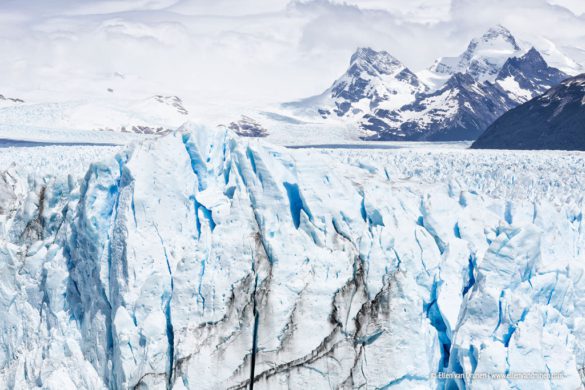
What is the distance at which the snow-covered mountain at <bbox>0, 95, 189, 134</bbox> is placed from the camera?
82.2m

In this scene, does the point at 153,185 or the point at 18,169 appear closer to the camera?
the point at 153,185

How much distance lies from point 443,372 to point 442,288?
180cm

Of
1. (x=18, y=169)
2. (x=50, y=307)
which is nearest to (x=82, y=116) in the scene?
(x=18, y=169)

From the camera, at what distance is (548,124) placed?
233 ft

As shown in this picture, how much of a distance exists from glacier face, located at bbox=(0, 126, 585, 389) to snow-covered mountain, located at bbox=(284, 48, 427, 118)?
141463 mm

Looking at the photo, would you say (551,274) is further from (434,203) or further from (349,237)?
(349,237)

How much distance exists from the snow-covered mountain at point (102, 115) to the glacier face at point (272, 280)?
5993 centimetres

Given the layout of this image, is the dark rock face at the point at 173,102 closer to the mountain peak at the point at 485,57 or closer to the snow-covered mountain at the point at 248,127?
the snow-covered mountain at the point at 248,127

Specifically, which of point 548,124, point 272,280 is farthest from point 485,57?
→ point 272,280

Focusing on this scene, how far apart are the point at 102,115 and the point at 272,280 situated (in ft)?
327

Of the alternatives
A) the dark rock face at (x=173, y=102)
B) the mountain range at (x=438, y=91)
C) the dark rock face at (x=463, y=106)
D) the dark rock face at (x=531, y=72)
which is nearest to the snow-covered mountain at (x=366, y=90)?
the mountain range at (x=438, y=91)

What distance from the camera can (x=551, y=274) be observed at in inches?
650

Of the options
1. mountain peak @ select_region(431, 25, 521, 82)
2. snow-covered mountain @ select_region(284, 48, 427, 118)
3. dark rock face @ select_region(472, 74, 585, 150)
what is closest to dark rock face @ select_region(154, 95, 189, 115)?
snow-covered mountain @ select_region(284, 48, 427, 118)

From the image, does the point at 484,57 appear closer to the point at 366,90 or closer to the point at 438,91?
the point at 438,91
